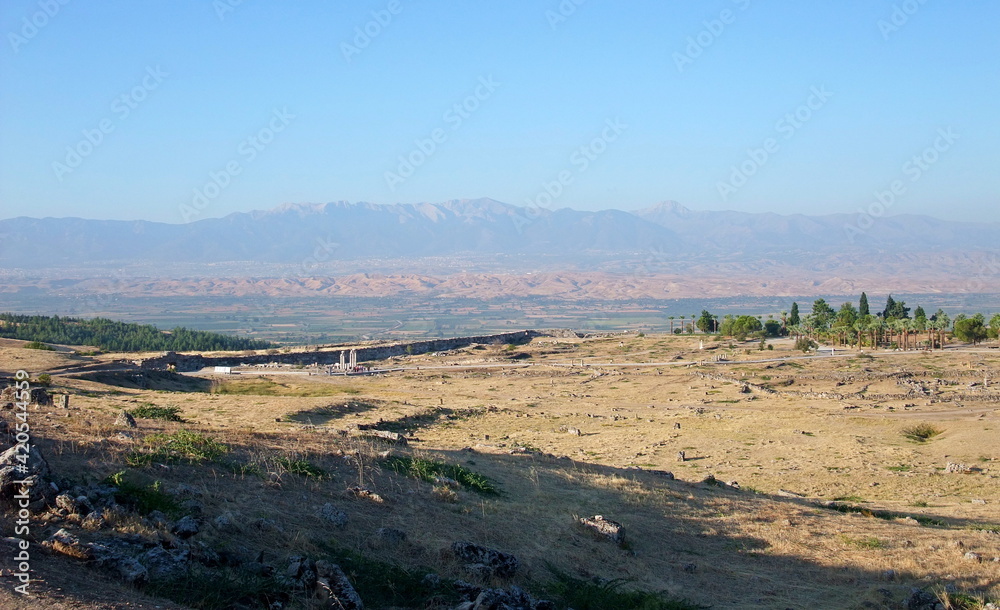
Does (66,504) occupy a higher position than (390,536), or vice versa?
(66,504)

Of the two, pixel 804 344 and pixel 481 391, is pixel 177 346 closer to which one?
pixel 481 391

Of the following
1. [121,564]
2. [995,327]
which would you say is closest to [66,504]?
[121,564]

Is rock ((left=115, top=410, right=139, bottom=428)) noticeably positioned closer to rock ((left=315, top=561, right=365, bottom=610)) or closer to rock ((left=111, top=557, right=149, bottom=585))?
rock ((left=111, top=557, right=149, bottom=585))

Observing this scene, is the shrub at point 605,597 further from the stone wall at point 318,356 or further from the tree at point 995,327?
the tree at point 995,327

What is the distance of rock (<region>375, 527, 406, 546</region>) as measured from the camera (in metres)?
10.7

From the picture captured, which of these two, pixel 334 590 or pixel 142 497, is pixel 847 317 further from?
pixel 142 497

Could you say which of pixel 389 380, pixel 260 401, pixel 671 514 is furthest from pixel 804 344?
pixel 671 514

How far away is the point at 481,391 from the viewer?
1966 inches

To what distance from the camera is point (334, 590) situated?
834 centimetres

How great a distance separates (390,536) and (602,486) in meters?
7.94

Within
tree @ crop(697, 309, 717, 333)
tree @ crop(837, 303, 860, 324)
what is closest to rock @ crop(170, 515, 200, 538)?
tree @ crop(837, 303, 860, 324)

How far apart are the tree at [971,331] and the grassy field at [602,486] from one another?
3930 centimetres

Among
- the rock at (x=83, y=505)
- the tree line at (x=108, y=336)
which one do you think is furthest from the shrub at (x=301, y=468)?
the tree line at (x=108, y=336)

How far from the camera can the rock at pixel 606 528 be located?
41.7 feet
